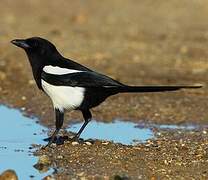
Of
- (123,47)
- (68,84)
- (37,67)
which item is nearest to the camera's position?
(68,84)

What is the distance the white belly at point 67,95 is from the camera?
685 centimetres

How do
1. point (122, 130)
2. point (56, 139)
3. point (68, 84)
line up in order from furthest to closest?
point (122, 130) → point (56, 139) → point (68, 84)

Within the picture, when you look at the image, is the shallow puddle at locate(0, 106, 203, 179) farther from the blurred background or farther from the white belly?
the white belly

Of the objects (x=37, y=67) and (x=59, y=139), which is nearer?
(x=37, y=67)

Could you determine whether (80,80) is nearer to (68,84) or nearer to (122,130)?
(68,84)

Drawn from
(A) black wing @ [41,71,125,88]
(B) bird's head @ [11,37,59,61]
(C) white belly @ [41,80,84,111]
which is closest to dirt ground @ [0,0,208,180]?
(C) white belly @ [41,80,84,111]

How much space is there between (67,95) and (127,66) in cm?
550

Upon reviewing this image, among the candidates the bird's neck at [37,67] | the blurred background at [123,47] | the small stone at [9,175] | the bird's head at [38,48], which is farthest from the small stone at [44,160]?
the blurred background at [123,47]

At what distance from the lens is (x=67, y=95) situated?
22.5 feet

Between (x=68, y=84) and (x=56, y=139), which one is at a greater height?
(x=68, y=84)

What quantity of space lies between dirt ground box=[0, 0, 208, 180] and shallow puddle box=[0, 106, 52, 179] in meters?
0.18

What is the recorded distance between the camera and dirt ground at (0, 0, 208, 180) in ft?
21.3

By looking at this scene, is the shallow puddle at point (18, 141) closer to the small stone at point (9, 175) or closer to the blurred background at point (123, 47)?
the small stone at point (9, 175)

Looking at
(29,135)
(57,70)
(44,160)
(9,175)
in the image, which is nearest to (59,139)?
(29,135)
